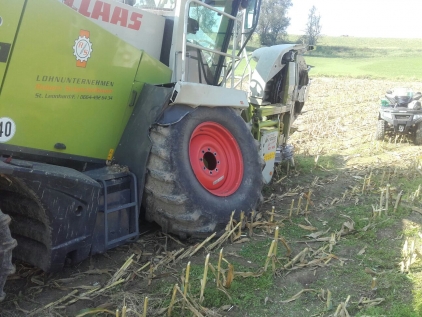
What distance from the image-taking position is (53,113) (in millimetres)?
3252

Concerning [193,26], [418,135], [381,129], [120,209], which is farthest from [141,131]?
[418,135]

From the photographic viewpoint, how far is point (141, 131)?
148 inches

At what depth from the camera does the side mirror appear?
14.0ft

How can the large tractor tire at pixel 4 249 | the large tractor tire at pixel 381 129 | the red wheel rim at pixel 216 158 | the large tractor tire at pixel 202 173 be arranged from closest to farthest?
the large tractor tire at pixel 4 249, the large tractor tire at pixel 202 173, the red wheel rim at pixel 216 158, the large tractor tire at pixel 381 129

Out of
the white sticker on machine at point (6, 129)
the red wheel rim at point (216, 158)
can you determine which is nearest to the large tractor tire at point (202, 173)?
the red wheel rim at point (216, 158)

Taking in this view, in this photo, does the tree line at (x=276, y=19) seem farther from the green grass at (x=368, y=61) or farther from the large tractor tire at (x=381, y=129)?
the large tractor tire at (x=381, y=129)

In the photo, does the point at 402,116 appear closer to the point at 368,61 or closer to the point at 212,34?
the point at 212,34

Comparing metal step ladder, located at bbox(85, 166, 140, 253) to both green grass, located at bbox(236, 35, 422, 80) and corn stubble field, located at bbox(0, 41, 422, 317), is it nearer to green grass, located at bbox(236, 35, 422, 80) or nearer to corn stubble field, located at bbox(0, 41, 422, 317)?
corn stubble field, located at bbox(0, 41, 422, 317)

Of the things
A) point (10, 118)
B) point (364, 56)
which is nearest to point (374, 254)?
point (10, 118)

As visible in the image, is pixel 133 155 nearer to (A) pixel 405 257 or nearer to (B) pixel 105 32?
(B) pixel 105 32

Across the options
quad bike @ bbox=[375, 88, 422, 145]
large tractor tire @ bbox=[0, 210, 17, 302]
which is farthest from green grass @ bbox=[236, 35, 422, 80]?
large tractor tire @ bbox=[0, 210, 17, 302]

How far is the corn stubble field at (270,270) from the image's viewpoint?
2.95 m

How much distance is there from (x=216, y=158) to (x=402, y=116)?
5.63 m

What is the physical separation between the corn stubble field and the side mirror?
186 cm
